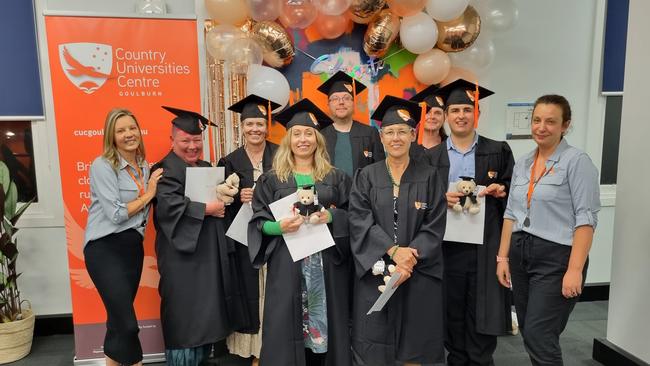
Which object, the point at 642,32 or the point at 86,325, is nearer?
the point at 642,32

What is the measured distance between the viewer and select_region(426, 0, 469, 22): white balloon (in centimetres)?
336

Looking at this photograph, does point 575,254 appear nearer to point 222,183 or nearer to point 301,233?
point 301,233

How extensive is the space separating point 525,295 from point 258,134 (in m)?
1.91

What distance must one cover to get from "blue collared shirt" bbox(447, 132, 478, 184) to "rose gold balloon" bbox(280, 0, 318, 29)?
1492 mm

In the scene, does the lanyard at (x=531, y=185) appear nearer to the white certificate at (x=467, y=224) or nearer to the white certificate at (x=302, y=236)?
the white certificate at (x=467, y=224)

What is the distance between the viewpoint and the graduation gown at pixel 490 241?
286 cm

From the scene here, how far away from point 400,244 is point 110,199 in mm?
1733

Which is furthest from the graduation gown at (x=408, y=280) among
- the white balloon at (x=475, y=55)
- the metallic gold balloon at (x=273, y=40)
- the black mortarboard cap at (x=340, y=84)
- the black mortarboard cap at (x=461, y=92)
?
the white balloon at (x=475, y=55)

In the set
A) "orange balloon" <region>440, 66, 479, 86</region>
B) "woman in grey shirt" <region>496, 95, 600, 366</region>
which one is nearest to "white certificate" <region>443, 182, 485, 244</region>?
"woman in grey shirt" <region>496, 95, 600, 366</region>

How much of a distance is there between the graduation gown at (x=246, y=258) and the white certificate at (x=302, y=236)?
62 centimetres

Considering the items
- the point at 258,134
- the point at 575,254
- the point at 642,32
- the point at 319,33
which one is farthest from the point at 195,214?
the point at 642,32

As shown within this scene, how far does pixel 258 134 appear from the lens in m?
2.96

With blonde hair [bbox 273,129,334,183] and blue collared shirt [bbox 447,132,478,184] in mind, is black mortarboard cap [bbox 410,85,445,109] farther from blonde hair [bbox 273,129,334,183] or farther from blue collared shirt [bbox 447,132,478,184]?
blonde hair [bbox 273,129,334,183]

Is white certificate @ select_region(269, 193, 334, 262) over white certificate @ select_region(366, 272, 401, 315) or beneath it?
over
